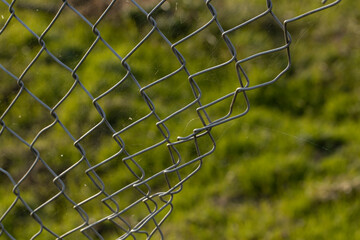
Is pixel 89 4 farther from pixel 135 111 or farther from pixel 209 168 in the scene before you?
pixel 209 168

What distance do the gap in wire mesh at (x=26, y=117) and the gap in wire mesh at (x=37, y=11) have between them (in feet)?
0.98

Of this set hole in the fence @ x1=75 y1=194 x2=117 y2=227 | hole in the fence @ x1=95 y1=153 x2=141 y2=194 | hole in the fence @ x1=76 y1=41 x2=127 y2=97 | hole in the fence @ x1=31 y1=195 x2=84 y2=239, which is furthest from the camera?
hole in the fence @ x1=76 y1=41 x2=127 y2=97

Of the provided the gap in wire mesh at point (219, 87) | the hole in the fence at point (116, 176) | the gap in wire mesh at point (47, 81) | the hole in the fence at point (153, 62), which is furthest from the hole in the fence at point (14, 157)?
the gap in wire mesh at point (219, 87)

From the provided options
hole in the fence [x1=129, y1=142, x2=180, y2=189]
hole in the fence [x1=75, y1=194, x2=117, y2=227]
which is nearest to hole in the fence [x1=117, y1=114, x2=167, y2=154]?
hole in the fence [x1=129, y1=142, x2=180, y2=189]

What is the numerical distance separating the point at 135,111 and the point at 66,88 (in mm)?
330

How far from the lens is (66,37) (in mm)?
1934

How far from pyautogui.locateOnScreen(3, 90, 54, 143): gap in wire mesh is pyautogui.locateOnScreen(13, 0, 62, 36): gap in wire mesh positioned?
0.30 meters

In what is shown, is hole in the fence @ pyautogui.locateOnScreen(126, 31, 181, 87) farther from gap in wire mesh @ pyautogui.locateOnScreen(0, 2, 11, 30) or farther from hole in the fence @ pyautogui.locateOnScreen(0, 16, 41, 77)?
gap in wire mesh @ pyautogui.locateOnScreen(0, 2, 11, 30)

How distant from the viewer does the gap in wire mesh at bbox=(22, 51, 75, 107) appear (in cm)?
212

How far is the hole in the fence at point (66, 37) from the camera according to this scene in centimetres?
194

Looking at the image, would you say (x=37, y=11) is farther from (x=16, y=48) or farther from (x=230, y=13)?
(x=230, y=13)

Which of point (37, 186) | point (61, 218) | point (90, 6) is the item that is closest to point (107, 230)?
point (61, 218)

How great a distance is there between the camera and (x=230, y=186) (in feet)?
9.04

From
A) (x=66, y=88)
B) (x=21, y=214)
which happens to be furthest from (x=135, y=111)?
(x=21, y=214)
